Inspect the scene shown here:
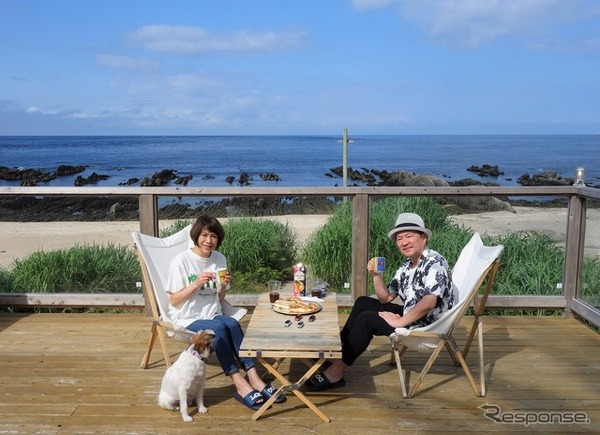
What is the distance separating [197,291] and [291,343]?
0.93 meters

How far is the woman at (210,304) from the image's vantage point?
3.50 meters

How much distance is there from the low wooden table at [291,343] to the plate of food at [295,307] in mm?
36

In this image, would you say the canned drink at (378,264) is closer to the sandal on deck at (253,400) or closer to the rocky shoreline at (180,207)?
the sandal on deck at (253,400)

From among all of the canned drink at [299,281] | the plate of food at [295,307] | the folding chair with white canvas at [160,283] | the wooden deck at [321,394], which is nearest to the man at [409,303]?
the wooden deck at [321,394]

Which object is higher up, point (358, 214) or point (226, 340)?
point (358, 214)

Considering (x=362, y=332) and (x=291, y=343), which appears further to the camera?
(x=362, y=332)

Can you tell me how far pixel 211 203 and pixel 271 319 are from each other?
6.38 ft

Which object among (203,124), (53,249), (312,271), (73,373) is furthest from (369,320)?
(203,124)

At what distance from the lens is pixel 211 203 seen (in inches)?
209

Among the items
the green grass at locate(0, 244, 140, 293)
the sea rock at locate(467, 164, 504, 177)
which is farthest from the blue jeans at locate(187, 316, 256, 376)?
the sea rock at locate(467, 164, 504, 177)

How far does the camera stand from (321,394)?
363cm

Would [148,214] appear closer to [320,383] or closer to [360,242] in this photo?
[360,242]

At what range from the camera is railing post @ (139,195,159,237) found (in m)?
5.27

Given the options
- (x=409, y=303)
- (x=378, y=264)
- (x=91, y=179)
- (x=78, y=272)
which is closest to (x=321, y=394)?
(x=409, y=303)
